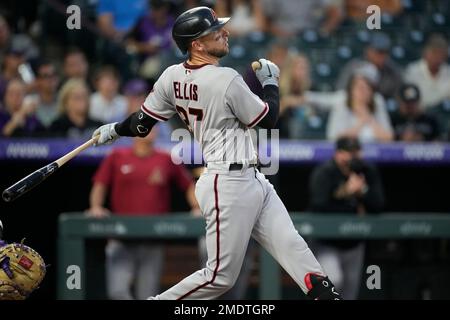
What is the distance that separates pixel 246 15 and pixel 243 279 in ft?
9.42

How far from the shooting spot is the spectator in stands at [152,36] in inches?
343

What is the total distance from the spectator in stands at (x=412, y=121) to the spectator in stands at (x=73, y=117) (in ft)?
8.50

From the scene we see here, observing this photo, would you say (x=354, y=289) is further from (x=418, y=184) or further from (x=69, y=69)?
(x=69, y=69)

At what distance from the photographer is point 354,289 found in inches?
295

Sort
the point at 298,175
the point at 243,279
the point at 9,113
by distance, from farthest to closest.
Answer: the point at 298,175, the point at 9,113, the point at 243,279

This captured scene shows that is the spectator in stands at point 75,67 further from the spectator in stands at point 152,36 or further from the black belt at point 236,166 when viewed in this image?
the black belt at point 236,166

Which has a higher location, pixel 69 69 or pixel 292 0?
pixel 292 0

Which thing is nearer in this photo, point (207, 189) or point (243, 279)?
point (207, 189)

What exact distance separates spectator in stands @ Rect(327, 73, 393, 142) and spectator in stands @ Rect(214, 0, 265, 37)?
3.95 ft

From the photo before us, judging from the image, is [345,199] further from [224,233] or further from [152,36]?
[224,233]

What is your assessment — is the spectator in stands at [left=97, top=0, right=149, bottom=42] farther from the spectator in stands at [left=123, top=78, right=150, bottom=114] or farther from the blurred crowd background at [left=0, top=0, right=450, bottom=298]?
the spectator in stands at [left=123, top=78, right=150, bottom=114]

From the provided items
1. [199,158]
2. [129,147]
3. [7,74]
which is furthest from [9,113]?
[199,158]

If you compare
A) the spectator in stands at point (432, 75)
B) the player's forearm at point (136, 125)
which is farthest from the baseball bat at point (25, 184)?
the spectator in stands at point (432, 75)

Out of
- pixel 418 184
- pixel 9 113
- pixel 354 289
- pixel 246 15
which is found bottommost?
pixel 354 289
